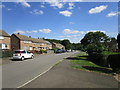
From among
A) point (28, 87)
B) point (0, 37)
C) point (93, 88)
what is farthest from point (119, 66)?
point (0, 37)

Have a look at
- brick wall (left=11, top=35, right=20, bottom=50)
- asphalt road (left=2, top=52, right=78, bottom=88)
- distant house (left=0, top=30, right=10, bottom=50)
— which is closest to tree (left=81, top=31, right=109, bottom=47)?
asphalt road (left=2, top=52, right=78, bottom=88)

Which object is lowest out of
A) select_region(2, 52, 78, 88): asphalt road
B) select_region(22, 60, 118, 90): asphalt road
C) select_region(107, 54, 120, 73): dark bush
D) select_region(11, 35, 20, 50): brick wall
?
select_region(22, 60, 118, 90): asphalt road

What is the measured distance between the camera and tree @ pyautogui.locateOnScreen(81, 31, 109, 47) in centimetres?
3267

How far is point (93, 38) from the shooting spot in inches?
1351

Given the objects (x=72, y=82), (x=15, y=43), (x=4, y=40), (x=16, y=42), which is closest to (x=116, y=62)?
(x=72, y=82)

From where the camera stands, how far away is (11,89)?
592 cm

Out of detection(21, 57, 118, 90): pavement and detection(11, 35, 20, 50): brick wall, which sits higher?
detection(11, 35, 20, 50): brick wall

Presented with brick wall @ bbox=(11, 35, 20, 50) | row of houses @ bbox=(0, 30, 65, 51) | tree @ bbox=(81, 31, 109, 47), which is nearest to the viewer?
tree @ bbox=(81, 31, 109, 47)

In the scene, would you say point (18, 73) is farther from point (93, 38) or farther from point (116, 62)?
point (93, 38)

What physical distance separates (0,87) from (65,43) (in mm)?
119896

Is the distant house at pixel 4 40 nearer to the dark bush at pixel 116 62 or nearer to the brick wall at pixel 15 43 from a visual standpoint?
the brick wall at pixel 15 43

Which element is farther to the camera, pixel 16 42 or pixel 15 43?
pixel 15 43

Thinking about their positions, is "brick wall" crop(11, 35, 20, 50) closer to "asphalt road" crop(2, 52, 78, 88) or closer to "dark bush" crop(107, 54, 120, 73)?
"asphalt road" crop(2, 52, 78, 88)

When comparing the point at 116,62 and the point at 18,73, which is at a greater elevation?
the point at 116,62
